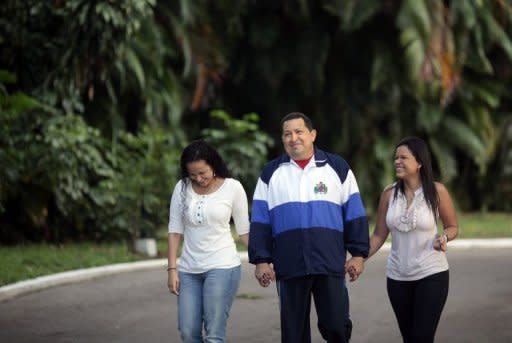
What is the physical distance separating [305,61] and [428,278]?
1575 centimetres

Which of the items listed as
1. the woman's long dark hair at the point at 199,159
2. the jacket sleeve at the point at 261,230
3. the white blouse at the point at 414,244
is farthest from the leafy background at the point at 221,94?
the white blouse at the point at 414,244

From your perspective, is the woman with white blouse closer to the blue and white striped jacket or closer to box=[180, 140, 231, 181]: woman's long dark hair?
box=[180, 140, 231, 181]: woman's long dark hair

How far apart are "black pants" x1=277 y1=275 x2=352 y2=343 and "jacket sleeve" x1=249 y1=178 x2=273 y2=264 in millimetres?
184

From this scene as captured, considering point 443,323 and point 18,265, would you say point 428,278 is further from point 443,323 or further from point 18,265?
point 18,265

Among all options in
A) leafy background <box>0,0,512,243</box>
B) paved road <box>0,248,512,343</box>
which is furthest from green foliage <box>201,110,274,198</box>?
paved road <box>0,248,512,343</box>

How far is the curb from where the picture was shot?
1157 centimetres

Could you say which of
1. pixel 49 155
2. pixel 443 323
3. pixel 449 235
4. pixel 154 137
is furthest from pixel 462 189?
pixel 449 235

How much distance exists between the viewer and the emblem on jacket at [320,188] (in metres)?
5.79

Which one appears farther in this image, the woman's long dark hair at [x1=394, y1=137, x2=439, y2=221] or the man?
the woman's long dark hair at [x1=394, y1=137, x2=439, y2=221]

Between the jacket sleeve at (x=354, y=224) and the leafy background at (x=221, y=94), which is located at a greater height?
the leafy background at (x=221, y=94)

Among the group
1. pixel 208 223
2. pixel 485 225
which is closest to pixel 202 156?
pixel 208 223

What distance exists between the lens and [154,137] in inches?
642

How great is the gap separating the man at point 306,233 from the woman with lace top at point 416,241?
1.16ft

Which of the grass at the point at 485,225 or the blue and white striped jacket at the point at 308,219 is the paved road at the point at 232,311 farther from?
the grass at the point at 485,225
